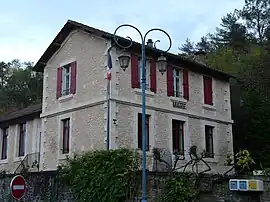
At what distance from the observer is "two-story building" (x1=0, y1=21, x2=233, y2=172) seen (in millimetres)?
19500

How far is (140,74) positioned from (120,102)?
2035 mm

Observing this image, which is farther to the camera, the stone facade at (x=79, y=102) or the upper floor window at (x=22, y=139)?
the upper floor window at (x=22, y=139)

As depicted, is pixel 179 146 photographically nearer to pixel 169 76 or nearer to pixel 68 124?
pixel 169 76

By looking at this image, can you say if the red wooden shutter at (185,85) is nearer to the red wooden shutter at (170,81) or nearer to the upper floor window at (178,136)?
the red wooden shutter at (170,81)

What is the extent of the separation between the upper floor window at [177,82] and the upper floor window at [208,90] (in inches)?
59.9

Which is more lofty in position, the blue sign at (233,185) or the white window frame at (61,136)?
the white window frame at (61,136)

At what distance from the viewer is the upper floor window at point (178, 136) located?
70.2 feet

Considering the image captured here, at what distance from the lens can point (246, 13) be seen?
1802 inches

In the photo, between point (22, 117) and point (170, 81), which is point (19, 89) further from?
point (170, 81)

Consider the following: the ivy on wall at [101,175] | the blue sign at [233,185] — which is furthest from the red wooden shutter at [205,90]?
the ivy on wall at [101,175]

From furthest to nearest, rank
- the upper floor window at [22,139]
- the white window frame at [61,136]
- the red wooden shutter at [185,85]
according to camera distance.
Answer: the upper floor window at [22,139]
the red wooden shutter at [185,85]
the white window frame at [61,136]

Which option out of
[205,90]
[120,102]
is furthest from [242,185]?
[205,90]

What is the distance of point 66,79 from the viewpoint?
22328mm

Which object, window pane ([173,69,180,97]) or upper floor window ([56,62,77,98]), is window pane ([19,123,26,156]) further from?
window pane ([173,69,180,97])
